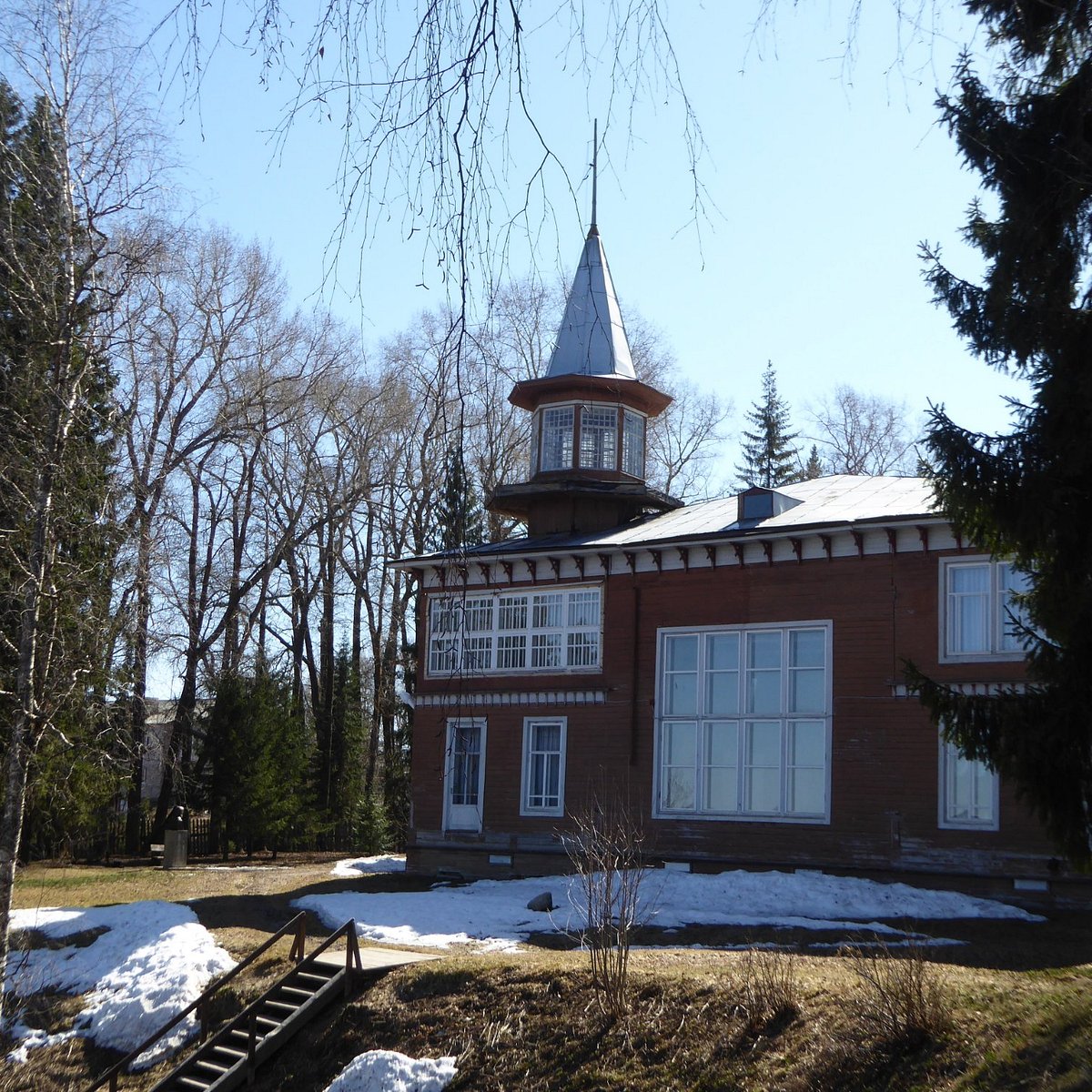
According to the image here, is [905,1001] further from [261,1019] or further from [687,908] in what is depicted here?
[687,908]

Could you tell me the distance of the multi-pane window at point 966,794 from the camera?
20.3 m

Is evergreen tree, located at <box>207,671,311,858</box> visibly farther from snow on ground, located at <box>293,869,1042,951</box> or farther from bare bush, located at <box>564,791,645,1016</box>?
bare bush, located at <box>564,791,645,1016</box>

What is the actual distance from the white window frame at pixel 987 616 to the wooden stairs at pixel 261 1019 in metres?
10.6

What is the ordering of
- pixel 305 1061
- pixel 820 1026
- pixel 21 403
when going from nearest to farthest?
pixel 820 1026 → pixel 305 1061 → pixel 21 403

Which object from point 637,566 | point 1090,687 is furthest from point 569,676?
point 1090,687

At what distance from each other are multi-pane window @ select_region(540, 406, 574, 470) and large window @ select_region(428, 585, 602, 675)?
4.39 m

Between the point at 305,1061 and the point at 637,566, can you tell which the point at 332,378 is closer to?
the point at 637,566

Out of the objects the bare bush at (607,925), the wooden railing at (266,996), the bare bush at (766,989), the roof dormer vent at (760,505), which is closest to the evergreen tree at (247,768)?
the roof dormer vent at (760,505)

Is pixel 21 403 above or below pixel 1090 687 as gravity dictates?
above

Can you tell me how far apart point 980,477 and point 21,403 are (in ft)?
38.7

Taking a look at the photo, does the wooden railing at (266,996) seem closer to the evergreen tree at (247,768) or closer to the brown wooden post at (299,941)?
the brown wooden post at (299,941)

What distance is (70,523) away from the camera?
642 inches

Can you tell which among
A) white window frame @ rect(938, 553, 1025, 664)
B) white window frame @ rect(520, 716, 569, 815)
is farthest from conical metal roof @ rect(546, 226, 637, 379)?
white window frame @ rect(938, 553, 1025, 664)

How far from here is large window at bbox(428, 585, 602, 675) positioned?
2569cm
